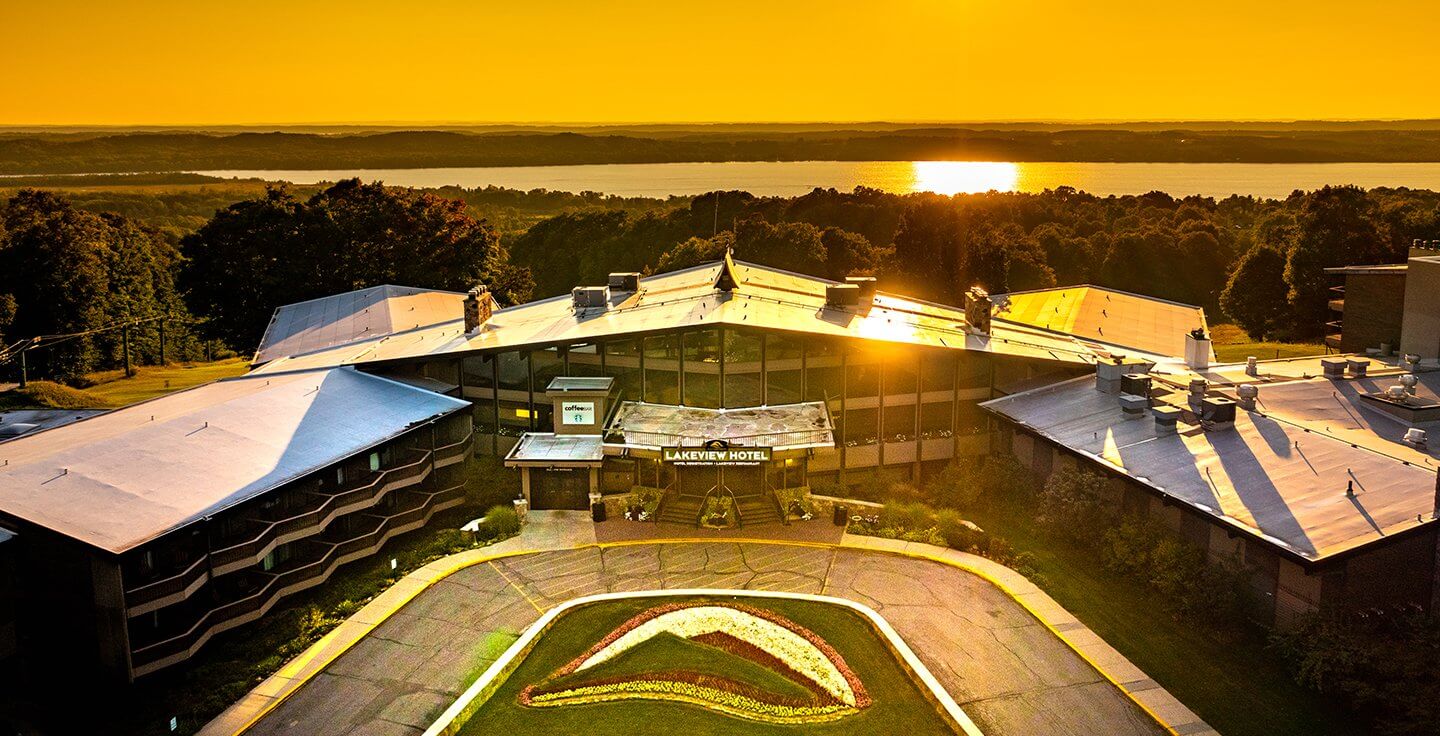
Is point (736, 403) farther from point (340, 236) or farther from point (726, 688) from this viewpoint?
point (340, 236)

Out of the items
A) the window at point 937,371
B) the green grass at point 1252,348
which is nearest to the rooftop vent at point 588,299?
the window at point 937,371

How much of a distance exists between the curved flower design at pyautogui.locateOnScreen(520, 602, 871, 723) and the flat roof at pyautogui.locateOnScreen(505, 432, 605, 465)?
44.7ft

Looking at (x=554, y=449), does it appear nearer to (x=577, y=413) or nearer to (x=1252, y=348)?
(x=577, y=413)

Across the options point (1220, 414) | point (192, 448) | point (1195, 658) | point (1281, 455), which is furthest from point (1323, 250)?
point (192, 448)

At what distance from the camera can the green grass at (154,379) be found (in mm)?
85500

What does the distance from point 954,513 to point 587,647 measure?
71.3ft

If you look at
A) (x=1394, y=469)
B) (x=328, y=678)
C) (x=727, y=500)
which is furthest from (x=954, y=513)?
(x=328, y=678)

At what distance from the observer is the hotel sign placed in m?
51.8

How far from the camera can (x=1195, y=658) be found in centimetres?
3797

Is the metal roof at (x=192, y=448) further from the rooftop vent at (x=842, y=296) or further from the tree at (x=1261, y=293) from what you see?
the tree at (x=1261, y=293)

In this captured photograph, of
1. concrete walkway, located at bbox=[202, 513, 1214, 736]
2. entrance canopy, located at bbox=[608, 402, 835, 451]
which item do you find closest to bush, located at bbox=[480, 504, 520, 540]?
concrete walkway, located at bbox=[202, 513, 1214, 736]

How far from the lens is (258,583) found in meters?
43.2

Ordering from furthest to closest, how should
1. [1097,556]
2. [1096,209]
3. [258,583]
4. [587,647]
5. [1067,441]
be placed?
[1096,209]
[1067,441]
[1097,556]
[258,583]
[587,647]

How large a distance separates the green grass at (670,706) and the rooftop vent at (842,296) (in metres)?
28.5
